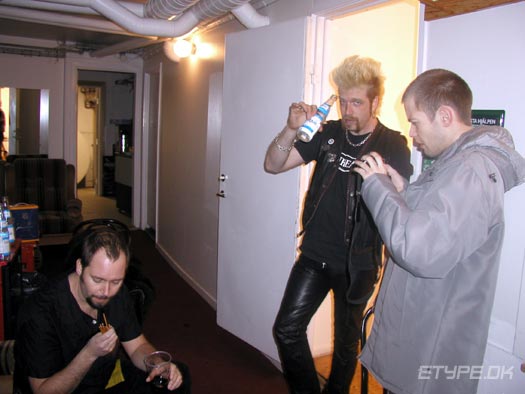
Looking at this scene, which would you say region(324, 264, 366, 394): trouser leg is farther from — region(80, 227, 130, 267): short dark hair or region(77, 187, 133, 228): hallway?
Answer: region(77, 187, 133, 228): hallway

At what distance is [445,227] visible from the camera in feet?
3.98

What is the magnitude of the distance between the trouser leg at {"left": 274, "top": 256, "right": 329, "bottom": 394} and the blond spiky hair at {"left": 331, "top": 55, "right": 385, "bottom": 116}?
819mm

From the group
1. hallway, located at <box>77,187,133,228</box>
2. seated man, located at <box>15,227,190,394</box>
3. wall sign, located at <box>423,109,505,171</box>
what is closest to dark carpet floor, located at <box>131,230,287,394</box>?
seated man, located at <box>15,227,190,394</box>

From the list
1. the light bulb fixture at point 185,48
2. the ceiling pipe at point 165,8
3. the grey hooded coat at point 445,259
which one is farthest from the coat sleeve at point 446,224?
the light bulb fixture at point 185,48

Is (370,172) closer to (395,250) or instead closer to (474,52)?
(395,250)

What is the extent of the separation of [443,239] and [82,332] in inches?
51.3

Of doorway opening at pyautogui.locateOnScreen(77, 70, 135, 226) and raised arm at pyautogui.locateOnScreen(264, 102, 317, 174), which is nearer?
raised arm at pyautogui.locateOnScreen(264, 102, 317, 174)

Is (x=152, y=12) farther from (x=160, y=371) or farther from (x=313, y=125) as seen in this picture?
(x=160, y=371)

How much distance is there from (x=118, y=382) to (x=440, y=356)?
1.25 metres

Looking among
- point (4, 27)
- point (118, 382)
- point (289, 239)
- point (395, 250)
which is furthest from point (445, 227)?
point (4, 27)

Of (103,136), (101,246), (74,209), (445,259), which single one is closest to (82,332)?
(101,246)

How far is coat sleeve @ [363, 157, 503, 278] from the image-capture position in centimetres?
121

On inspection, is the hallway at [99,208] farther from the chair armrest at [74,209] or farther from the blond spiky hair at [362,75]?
the blond spiky hair at [362,75]

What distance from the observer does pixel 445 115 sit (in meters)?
1.34
